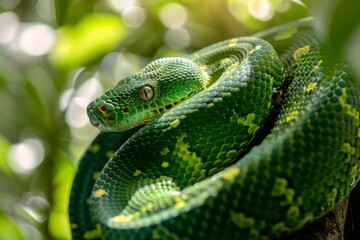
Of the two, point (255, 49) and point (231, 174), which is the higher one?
point (255, 49)

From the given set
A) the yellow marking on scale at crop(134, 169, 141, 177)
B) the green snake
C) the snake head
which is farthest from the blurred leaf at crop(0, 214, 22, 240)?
the yellow marking on scale at crop(134, 169, 141, 177)

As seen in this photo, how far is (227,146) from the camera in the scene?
1580 mm

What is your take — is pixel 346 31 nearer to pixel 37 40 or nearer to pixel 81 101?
pixel 81 101

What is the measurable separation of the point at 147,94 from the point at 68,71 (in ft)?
4.14

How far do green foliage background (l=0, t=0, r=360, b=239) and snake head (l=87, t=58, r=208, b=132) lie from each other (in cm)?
99

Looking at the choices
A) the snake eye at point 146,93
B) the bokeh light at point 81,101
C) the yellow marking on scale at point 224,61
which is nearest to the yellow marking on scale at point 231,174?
the snake eye at point 146,93

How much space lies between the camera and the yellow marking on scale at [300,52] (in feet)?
5.96

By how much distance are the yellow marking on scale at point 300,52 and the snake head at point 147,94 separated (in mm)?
428

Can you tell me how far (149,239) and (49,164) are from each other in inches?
71.8

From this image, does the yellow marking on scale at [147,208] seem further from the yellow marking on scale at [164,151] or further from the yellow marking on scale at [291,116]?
the yellow marking on scale at [291,116]

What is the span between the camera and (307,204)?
4.05ft

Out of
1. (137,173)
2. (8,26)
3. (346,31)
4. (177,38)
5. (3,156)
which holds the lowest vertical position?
(3,156)

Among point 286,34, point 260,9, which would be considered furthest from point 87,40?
point 286,34

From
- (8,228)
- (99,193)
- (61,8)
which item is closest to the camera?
(61,8)
